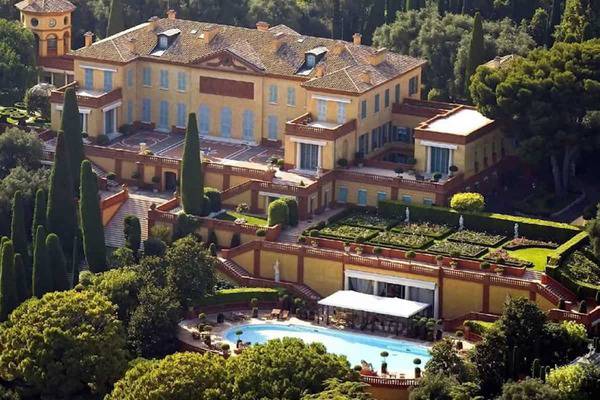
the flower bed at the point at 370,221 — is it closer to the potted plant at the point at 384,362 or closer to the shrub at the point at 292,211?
the shrub at the point at 292,211

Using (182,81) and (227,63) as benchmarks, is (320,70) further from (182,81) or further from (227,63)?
(182,81)

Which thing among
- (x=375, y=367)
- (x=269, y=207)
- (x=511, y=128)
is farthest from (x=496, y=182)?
(x=375, y=367)

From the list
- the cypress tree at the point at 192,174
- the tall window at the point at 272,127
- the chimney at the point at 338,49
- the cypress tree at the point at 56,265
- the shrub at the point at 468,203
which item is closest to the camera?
the cypress tree at the point at 56,265

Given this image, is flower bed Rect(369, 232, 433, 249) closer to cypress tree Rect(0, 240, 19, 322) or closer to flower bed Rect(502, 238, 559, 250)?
flower bed Rect(502, 238, 559, 250)

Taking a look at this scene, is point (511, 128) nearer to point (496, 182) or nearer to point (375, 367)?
point (496, 182)

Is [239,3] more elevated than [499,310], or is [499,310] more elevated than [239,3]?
[239,3]

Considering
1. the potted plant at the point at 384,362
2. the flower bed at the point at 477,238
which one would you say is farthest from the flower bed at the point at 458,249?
the potted plant at the point at 384,362

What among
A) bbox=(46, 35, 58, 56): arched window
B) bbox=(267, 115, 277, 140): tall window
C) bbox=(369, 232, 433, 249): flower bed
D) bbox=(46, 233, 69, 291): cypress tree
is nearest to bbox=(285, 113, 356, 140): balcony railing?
bbox=(267, 115, 277, 140): tall window

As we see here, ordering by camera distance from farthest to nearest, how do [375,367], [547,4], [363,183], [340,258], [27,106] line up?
[547,4] < [27,106] < [363,183] < [340,258] < [375,367]
